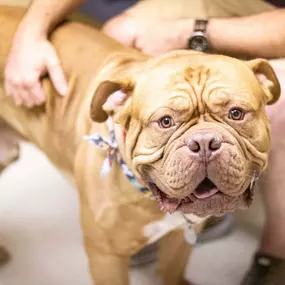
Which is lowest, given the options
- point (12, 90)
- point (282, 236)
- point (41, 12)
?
point (282, 236)

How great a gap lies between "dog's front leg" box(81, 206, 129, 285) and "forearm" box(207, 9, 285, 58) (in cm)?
51

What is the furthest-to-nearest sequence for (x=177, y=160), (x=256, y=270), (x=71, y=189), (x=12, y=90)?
1. (x=71, y=189)
2. (x=256, y=270)
3. (x=12, y=90)
4. (x=177, y=160)

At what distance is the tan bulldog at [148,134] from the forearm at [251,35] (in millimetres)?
253

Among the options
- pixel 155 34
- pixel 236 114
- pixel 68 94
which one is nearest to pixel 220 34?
pixel 155 34

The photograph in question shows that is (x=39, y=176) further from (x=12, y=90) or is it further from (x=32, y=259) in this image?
(x=12, y=90)

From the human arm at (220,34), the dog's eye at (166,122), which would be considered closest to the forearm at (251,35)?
the human arm at (220,34)

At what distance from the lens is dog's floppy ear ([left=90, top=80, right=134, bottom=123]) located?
93cm

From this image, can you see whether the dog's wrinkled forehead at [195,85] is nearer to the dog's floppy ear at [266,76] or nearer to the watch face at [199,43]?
the dog's floppy ear at [266,76]

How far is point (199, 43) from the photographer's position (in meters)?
1.34

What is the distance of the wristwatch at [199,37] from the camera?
133 cm

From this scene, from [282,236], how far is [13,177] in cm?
84

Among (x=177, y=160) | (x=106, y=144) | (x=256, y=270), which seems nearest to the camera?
(x=177, y=160)

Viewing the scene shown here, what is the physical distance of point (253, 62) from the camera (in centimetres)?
93

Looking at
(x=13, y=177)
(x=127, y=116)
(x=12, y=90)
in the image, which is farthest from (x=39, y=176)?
(x=127, y=116)
